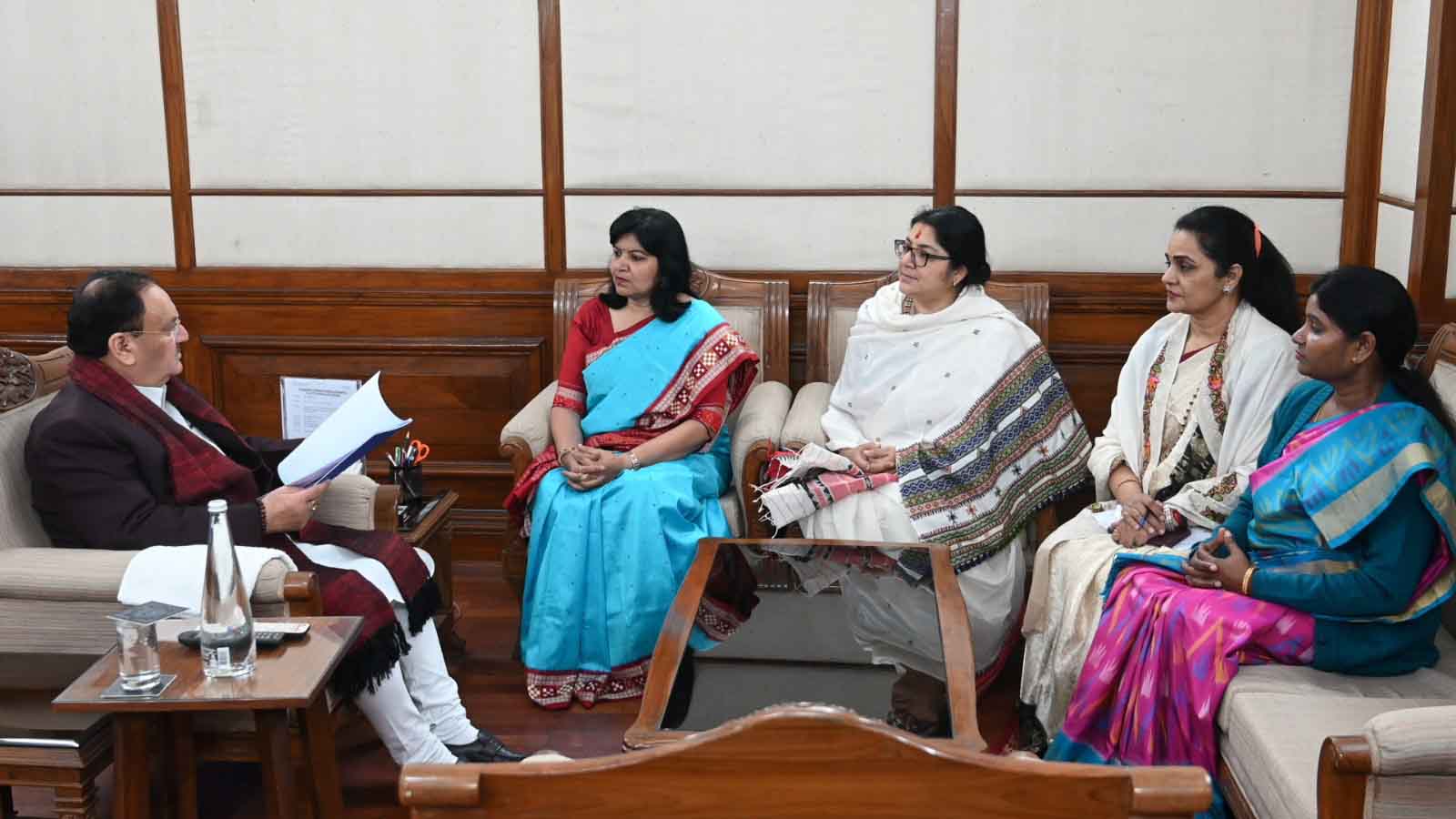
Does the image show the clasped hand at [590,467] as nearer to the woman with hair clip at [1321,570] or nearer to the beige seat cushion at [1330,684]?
the woman with hair clip at [1321,570]

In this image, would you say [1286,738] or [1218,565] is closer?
[1286,738]

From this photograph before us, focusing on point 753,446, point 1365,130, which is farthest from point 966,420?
point 1365,130

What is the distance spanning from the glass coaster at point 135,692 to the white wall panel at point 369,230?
7.95ft

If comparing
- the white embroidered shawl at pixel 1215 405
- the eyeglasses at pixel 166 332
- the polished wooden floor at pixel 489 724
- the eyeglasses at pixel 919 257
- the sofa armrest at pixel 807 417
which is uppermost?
the eyeglasses at pixel 919 257

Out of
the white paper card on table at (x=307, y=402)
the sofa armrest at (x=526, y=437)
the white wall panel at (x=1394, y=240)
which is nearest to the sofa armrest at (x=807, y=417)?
the sofa armrest at (x=526, y=437)

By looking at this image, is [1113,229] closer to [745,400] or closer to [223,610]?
[745,400]

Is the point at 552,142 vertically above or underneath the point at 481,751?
above

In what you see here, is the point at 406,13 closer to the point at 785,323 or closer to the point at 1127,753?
→ the point at 785,323

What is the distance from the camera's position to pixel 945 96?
421 cm

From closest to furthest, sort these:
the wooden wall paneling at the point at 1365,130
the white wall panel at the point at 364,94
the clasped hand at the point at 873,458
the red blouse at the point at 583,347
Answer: the clasped hand at the point at 873,458 → the red blouse at the point at 583,347 → the wooden wall paneling at the point at 1365,130 → the white wall panel at the point at 364,94

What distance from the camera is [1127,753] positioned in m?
2.76

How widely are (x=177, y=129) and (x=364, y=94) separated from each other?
1.97ft

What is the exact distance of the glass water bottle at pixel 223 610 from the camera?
2.19 metres

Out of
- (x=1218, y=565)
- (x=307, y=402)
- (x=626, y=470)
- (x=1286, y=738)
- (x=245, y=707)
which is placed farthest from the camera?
(x=307, y=402)
